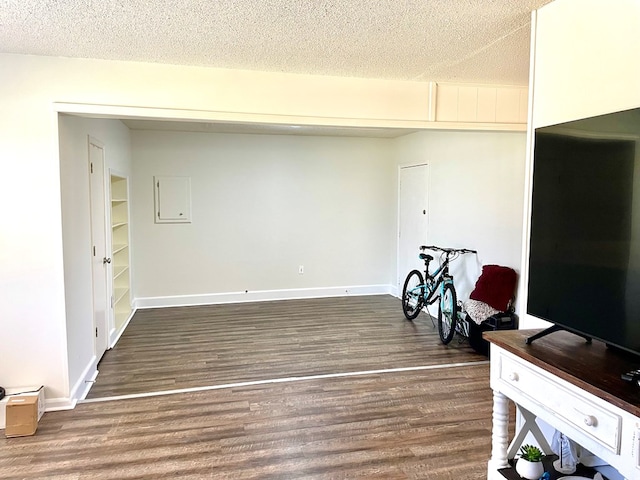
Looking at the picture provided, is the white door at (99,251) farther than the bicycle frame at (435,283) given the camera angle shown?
No

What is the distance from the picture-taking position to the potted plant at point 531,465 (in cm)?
196

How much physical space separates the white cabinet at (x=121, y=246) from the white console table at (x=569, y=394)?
14.4ft

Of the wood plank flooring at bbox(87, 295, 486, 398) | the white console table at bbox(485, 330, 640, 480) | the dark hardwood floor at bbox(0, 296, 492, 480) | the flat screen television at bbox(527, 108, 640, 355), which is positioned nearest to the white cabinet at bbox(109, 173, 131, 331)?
the wood plank flooring at bbox(87, 295, 486, 398)

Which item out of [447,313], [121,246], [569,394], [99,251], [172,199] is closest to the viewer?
[569,394]

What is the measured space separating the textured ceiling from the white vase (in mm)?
2069

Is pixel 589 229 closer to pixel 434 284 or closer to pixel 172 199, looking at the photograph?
pixel 434 284

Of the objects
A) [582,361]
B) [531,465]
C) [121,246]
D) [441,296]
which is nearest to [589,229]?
[582,361]

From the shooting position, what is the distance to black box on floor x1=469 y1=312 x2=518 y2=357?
421 cm

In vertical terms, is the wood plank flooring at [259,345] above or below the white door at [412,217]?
below

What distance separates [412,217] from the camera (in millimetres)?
6367

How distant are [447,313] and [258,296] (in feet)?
9.67

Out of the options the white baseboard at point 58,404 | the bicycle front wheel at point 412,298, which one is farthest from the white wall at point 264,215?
the white baseboard at point 58,404

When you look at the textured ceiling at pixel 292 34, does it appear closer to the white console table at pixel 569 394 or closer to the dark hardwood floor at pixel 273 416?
the white console table at pixel 569 394

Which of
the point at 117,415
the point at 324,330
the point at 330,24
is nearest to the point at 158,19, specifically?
the point at 330,24
